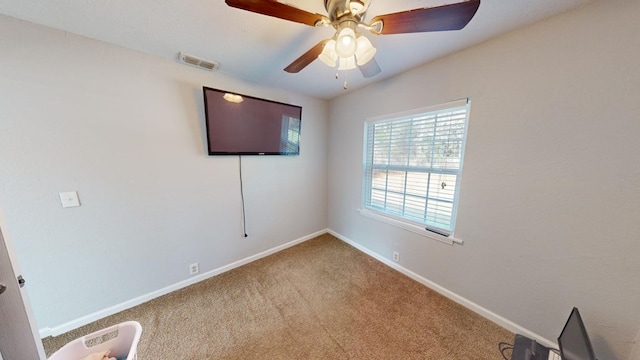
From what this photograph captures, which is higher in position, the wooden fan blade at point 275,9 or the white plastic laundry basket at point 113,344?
the wooden fan blade at point 275,9

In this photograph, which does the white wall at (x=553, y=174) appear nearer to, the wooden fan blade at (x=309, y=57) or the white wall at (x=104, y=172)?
the wooden fan blade at (x=309, y=57)

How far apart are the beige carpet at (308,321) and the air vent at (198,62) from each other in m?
2.14

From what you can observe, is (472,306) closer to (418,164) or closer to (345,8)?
(418,164)

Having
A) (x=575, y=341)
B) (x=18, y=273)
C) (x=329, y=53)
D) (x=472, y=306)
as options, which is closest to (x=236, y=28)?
(x=329, y=53)

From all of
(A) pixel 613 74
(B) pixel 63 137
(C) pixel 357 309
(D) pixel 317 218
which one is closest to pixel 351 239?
(D) pixel 317 218

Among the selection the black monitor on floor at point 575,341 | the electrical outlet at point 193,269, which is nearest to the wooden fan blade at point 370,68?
the black monitor on floor at point 575,341

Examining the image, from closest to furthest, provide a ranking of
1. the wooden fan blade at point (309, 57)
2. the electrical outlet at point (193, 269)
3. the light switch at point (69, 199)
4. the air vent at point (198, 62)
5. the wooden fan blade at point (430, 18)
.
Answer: the wooden fan blade at point (430, 18)
the wooden fan blade at point (309, 57)
the light switch at point (69, 199)
the air vent at point (198, 62)
the electrical outlet at point (193, 269)

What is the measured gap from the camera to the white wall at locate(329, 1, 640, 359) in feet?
3.40

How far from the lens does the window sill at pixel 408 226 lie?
1737 millimetres

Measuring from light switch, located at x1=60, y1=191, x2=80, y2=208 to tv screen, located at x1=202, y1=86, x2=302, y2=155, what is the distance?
95cm

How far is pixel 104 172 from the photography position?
1483 mm

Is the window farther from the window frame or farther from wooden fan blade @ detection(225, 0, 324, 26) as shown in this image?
wooden fan blade @ detection(225, 0, 324, 26)

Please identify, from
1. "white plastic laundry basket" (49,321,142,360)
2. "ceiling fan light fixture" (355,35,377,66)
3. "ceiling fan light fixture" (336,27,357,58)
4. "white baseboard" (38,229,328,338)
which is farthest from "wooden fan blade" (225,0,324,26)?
"white baseboard" (38,229,328,338)

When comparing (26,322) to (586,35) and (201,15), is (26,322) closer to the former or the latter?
(201,15)
